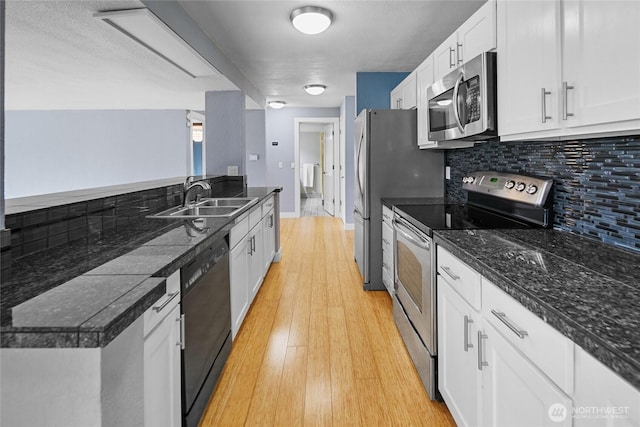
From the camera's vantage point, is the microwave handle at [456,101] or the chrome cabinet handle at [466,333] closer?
the chrome cabinet handle at [466,333]

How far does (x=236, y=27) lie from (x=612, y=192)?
3031 millimetres

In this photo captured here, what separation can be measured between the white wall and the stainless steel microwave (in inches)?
240

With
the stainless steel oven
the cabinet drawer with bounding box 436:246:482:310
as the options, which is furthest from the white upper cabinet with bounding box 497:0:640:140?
the stainless steel oven

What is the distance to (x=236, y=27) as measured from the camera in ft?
11.0

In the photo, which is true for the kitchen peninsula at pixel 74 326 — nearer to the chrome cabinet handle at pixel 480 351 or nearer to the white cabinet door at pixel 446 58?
the chrome cabinet handle at pixel 480 351

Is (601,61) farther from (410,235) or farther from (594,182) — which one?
(410,235)

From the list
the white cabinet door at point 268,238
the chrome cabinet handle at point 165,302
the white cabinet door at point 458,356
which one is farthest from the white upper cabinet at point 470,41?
the white cabinet door at point 268,238

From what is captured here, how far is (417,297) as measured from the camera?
2090mm

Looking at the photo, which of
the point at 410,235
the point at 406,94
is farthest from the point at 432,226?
the point at 406,94

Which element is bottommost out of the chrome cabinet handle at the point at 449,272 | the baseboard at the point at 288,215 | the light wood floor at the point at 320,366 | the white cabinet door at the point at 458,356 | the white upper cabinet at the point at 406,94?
the light wood floor at the point at 320,366

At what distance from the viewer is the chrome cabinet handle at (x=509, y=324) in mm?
1011

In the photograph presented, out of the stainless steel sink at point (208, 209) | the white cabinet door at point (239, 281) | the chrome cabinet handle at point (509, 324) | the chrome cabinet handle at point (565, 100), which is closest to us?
the chrome cabinet handle at point (509, 324)

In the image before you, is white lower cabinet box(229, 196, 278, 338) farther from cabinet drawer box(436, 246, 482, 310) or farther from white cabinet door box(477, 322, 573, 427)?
white cabinet door box(477, 322, 573, 427)

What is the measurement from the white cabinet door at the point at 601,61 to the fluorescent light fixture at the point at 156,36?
2123mm
